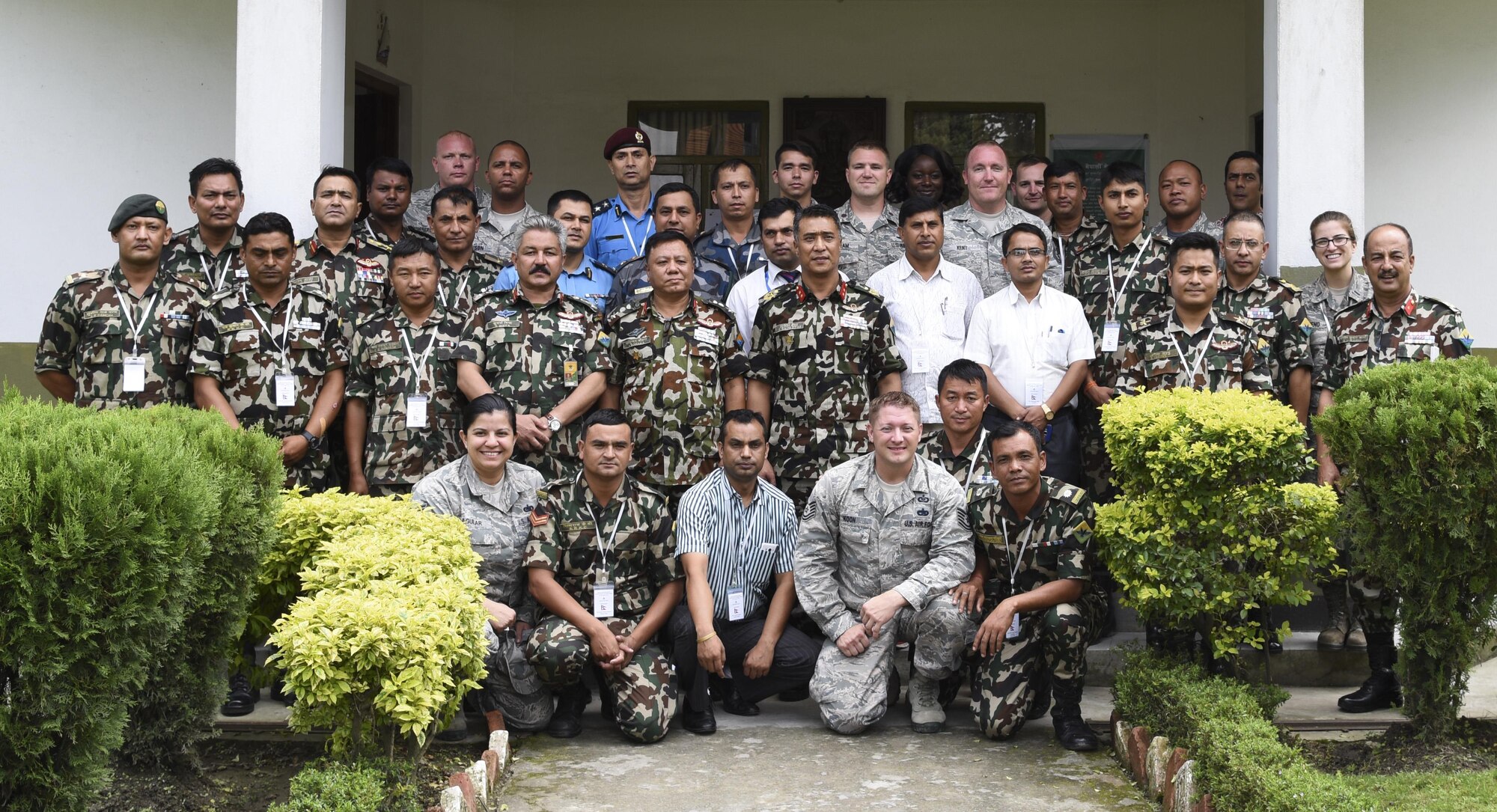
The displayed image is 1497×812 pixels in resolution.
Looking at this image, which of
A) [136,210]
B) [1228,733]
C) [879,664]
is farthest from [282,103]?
[1228,733]

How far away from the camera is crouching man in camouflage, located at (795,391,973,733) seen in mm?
5586

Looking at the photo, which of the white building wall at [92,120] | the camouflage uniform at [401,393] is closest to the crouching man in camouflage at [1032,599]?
the camouflage uniform at [401,393]

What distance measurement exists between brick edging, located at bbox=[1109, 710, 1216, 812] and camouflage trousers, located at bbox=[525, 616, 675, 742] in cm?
167

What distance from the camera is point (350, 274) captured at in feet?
22.3

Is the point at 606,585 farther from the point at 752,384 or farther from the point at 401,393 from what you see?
the point at 401,393

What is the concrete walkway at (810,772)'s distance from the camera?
4.66 m

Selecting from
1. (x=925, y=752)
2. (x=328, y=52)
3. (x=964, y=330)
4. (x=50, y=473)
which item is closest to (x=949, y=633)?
(x=925, y=752)

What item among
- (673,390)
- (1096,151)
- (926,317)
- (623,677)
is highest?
(1096,151)

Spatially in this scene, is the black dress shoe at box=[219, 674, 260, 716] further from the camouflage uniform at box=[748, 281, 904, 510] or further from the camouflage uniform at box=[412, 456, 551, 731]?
the camouflage uniform at box=[748, 281, 904, 510]

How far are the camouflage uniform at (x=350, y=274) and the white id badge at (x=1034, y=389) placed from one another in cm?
297

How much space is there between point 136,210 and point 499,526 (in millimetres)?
2224

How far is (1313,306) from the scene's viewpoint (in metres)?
6.73

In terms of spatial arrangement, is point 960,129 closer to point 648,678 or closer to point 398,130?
point 398,130

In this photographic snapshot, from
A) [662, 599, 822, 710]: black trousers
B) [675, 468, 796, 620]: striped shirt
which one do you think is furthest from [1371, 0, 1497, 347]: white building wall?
[662, 599, 822, 710]: black trousers
